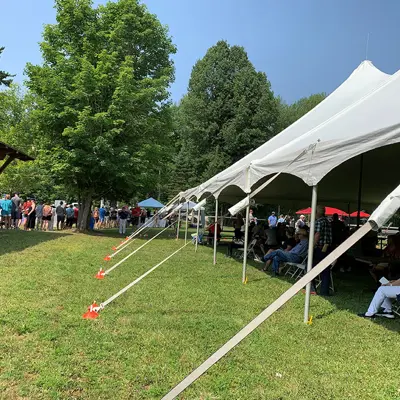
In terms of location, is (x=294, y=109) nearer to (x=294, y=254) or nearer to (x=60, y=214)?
(x=60, y=214)

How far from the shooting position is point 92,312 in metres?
5.64

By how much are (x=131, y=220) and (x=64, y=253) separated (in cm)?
2159

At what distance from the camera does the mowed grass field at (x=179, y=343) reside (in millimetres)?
3612

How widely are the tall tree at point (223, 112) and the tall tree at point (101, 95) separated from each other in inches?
520

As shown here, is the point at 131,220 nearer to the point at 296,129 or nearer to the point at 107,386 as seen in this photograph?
the point at 296,129

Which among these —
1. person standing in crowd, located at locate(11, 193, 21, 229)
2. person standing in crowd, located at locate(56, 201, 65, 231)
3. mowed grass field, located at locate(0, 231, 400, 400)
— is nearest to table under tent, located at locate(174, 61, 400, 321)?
mowed grass field, located at locate(0, 231, 400, 400)

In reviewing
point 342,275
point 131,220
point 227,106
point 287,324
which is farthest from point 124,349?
point 227,106

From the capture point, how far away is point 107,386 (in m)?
3.55

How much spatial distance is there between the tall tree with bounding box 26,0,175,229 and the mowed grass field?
36.6 feet

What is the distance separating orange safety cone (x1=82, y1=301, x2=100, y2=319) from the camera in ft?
18.1

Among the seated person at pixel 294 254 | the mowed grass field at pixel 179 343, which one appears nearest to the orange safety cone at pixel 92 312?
the mowed grass field at pixel 179 343

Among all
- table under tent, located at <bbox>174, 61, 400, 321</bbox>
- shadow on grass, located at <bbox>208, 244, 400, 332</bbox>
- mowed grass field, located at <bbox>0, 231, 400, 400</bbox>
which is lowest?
mowed grass field, located at <bbox>0, 231, 400, 400</bbox>

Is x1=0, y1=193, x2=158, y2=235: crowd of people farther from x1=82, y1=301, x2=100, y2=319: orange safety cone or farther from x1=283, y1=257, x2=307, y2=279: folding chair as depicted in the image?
x1=82, y1=301, x2=100, y2=319: orange safety cone

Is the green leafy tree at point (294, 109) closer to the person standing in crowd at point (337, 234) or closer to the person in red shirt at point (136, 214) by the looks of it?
the person in red shirt at point (136, 214)
